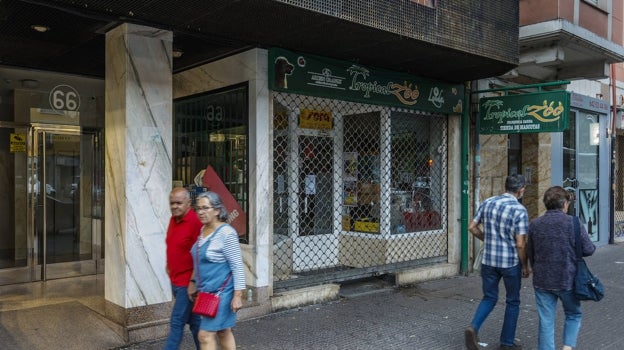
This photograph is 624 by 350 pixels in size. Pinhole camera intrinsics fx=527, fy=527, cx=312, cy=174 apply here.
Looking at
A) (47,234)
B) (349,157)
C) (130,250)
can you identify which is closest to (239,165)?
(130,250)

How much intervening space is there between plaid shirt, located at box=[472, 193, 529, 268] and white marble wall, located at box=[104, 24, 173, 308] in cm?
318

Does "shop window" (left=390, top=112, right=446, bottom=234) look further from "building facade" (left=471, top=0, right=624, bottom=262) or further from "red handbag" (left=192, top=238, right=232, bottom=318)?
"red handbag" (left=192, top=238, right=232, bottom=318)

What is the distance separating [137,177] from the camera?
5.21m

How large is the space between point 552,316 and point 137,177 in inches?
157

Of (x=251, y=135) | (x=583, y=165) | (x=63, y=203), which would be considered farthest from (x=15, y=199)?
(x=583, y=165)

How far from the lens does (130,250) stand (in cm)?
515

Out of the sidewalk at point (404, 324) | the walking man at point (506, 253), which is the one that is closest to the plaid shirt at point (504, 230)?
the walking man at point (506, 253)

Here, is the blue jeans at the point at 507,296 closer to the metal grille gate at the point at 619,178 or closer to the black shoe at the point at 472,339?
the black shoe at the point at 472,339

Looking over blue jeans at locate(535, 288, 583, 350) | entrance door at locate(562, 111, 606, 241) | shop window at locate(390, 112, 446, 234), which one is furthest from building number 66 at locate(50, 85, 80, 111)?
entrance door at locate(562, 111, 606, 241)

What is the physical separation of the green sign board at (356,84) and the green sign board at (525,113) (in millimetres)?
485

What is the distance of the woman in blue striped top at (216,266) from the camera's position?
3576 millimetres

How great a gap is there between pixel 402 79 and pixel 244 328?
4156 millimetres

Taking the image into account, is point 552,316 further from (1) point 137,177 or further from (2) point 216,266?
(1) point 137,177

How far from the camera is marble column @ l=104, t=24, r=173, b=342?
514 centimetres
